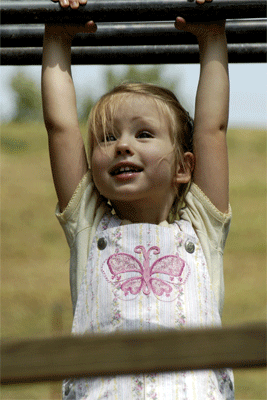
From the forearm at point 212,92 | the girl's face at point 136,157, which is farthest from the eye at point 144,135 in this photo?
the forearm at point 212,92

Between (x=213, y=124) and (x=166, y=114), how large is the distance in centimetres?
12

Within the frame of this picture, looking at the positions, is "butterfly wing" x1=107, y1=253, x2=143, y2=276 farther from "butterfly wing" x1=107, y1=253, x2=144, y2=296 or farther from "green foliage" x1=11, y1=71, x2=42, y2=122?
"green foliage" x1=11, y1=71, x2=42, y2=122

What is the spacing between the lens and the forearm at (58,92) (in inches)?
51.4

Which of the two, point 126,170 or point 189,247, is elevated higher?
point 126,170

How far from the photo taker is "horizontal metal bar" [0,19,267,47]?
47.3 inches

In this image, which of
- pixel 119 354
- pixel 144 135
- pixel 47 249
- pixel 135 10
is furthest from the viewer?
pixel 47 249

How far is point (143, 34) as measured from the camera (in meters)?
1.22

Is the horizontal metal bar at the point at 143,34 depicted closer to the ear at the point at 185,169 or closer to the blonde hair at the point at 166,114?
the blonde hair at the point at 166,114

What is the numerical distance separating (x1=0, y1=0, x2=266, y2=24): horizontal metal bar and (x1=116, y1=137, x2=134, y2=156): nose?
0.84ft

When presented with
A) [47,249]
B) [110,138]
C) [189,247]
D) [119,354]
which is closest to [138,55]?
[110,138]

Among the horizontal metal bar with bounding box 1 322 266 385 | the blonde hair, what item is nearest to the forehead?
the blonde hair

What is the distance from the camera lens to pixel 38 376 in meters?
0.55

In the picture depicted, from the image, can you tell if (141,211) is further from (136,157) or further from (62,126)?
(62,126)

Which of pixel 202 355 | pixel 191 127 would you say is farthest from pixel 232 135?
pixel 202 355
